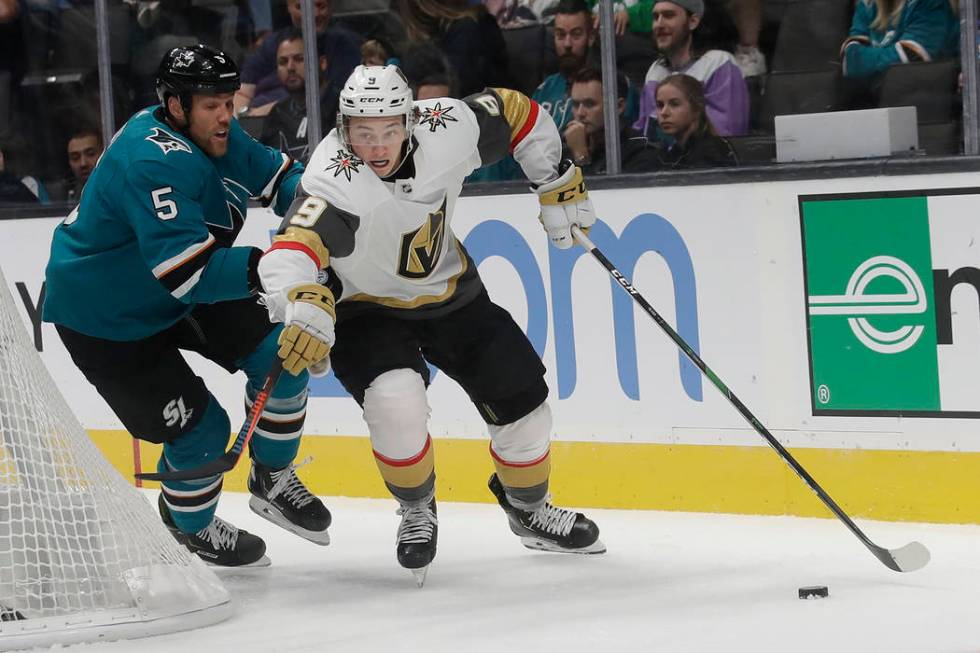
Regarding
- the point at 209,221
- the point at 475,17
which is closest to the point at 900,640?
the point at 209,221

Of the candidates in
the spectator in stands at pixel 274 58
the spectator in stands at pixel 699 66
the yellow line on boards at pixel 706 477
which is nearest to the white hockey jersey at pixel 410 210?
the spectator in stands at pixel 699 66

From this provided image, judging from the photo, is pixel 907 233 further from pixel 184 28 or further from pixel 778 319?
pixel 184 28

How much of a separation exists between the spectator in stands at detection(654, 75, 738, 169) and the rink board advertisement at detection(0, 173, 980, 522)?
113 mm

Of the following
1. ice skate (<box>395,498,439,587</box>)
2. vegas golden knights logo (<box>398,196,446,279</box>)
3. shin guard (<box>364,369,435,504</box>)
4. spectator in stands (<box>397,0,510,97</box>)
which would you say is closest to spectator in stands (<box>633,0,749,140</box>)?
spectator in stands (<box>397,0,510,97</box>)

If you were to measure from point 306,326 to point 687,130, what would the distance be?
151 centimetres

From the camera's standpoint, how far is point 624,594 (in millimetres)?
3568

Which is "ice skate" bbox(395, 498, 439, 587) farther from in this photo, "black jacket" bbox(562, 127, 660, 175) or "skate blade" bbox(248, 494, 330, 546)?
"black jacket" bbox(562, 127, 660, 175)

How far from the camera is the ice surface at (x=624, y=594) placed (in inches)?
125

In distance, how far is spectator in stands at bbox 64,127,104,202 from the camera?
5551mm

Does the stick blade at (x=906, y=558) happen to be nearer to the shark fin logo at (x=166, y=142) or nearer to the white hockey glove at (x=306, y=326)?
the white hockey glove at (x=306, y=326)

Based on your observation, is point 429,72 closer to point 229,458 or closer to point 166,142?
point 166,142

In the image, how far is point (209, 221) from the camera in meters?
3.80

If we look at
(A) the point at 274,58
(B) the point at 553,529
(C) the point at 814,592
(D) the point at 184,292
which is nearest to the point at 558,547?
(B) the point at 553,529

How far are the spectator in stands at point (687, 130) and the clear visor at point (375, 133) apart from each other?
43.3 inches
